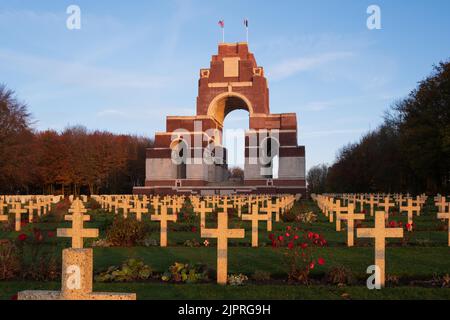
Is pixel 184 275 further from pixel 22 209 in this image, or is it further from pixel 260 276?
pixel 22 209

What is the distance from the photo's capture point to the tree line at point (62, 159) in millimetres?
37781

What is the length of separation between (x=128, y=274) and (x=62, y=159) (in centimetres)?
5351

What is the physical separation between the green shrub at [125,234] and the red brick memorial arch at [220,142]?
129 ft

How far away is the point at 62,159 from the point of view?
190 ft

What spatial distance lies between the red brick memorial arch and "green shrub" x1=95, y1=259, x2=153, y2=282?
142ft

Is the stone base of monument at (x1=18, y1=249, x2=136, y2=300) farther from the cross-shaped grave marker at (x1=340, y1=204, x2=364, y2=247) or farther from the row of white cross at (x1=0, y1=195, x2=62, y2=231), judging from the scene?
the row of white cross at (x1=0, y1=195, x2=62, y2=231)

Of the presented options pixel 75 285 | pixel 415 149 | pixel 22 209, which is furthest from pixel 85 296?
pixel 415 149

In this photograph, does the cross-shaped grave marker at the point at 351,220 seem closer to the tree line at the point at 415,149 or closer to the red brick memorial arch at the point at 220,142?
the tree line at the point at 415,149

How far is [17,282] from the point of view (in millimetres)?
7277

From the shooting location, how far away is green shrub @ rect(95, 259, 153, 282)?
7.36 meters

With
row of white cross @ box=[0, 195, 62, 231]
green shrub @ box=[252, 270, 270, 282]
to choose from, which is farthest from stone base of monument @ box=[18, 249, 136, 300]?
row of white cross @ box=[0, 195, 62, 231]

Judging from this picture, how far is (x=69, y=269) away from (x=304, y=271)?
4.39m

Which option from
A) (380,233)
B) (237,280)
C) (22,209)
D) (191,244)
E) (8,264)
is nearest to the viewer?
(237,280)
